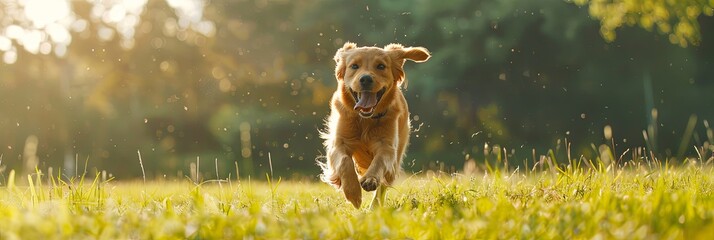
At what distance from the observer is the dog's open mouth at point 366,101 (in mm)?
6184

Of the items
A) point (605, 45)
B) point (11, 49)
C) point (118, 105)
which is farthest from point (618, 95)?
point (11, 49)

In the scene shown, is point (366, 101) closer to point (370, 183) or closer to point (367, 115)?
point (367, 115)

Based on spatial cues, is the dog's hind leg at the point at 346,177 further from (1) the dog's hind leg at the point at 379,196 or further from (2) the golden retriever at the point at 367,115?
(1) the dog's hind leg at the point at 379,196

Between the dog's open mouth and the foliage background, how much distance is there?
14.4 meters

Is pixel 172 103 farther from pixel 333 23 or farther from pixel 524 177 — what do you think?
pixel 524 177

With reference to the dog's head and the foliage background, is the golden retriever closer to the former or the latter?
the dog's head

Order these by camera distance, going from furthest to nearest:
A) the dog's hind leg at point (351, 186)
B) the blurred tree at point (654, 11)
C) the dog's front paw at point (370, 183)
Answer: the blurred tree at point (654, 11)
the dog's hind leg at point (351, 186)
the dog's front paw at point (370, 183)

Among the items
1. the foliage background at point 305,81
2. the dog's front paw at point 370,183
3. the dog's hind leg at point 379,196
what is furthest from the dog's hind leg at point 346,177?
the foliage background at point 305,81

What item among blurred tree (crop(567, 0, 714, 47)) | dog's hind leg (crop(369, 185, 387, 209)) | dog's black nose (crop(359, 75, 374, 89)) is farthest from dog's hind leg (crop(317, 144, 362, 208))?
blurred tree (crop(567, 0, 714, 47))

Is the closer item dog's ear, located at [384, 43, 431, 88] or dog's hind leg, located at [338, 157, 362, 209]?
dog's hind leg, located at [338, 157, 362, 209]

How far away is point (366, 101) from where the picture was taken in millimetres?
6258

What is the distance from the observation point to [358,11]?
79.7ft

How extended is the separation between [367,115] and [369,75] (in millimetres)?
301

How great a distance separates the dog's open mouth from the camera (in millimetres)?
6184
